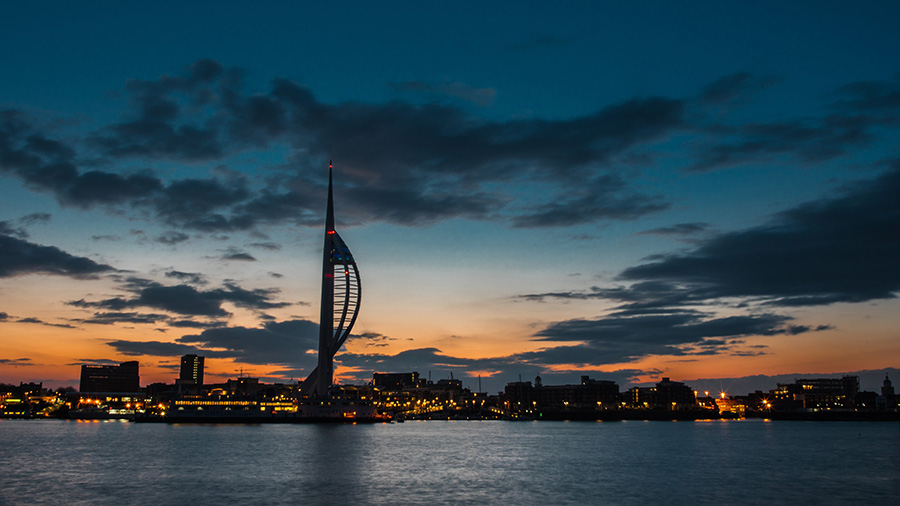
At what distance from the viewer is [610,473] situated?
58344mm

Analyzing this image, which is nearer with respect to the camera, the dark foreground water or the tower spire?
the dark foreground water

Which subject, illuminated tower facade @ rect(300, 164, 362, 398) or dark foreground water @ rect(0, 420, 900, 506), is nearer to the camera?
dark foreground water @ rect(0, 420, 900, 506)

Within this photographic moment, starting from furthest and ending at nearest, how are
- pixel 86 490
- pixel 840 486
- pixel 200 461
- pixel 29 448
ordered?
pixel 29 448 < pixel 200 461 < pixel 840 486 < pixel 86 490

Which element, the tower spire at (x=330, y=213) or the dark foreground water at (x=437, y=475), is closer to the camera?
the dark foreground water at (x=437, y=475)

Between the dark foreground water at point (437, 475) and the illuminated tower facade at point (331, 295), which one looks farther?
the illuminated tower facade at point (331, 295)

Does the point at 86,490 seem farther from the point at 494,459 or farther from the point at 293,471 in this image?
the point at 494,459

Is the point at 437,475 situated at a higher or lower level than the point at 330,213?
A: lower

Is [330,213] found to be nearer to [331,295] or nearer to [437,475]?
[331,295]

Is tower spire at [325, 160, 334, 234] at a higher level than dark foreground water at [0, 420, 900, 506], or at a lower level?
higher

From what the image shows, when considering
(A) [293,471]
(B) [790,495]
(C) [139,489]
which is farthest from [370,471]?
(B) [790,495]

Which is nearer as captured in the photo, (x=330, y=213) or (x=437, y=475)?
(x=437, y=475)

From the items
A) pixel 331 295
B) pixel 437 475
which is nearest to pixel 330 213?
pixel 331 295

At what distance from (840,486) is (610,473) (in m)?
16.4

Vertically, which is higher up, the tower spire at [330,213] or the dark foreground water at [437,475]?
the tower spire at [330,213]
